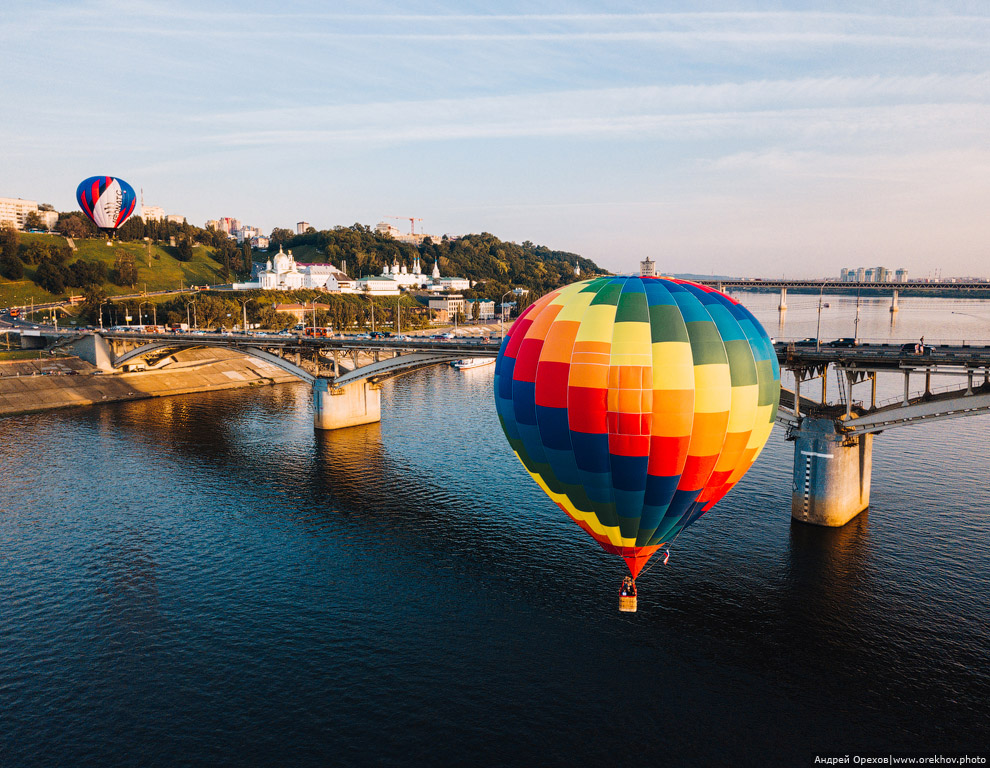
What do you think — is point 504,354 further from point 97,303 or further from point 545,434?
point 97,303

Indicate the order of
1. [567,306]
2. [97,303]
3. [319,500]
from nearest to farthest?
[567,306], [319,500], [97,303]

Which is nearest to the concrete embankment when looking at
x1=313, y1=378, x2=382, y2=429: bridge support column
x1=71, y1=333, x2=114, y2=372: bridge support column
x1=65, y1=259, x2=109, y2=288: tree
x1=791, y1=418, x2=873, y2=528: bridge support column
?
x1=71, y1=333, x2=114, y2=372: bridge support column

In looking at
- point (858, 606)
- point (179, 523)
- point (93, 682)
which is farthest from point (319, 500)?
point (858, 606)

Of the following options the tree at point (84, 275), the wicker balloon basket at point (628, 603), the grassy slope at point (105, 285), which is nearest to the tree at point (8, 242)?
the grassy slope at point (105, 285)

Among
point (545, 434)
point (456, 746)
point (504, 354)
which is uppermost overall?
point (504, 354)

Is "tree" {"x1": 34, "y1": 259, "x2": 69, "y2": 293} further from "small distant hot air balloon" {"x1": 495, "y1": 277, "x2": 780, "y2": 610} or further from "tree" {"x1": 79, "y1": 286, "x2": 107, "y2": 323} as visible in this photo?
"small distant hot air balloon" {"x1": 495, "y1": 277, "x2": 780, "y2": 610}

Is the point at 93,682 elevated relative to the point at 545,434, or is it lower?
lower
